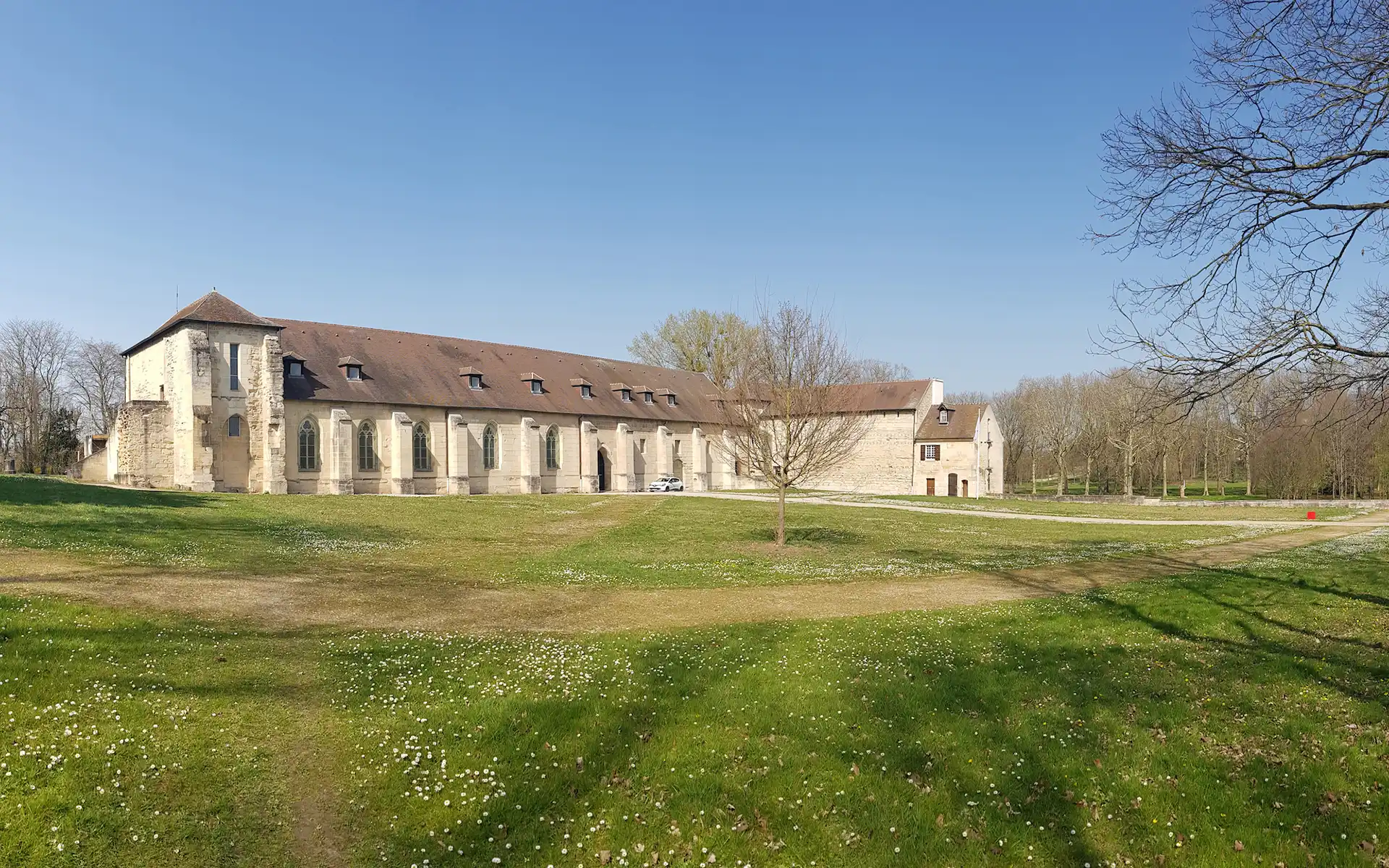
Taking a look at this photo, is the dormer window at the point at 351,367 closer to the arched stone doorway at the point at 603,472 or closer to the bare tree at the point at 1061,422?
the arched stone doorway at the point at 603,472

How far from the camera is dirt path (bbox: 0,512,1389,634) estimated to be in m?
13.7

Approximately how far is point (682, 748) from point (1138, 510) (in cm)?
4875

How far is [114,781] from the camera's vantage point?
7.20 meters

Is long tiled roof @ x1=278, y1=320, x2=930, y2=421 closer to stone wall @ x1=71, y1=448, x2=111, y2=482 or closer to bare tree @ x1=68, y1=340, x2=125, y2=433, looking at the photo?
stone wall @ x1=71, y1=448, x2=111, y2=482

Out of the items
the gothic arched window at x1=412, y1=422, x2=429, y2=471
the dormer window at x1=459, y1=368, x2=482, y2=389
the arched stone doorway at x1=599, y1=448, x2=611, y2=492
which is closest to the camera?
the gothic arched window at x1=412, y1=422, x2=429, y2=471

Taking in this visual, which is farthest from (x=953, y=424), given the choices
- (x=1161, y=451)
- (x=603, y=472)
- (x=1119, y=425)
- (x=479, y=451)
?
(x=479, y=451)

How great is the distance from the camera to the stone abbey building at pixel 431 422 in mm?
43938

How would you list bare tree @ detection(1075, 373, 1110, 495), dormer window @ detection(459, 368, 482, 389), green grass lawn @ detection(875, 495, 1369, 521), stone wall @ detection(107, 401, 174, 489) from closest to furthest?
stone wall @ detection(107, 401, 174, 489), green grass lawn @ detection(875, 495, 1369, 521), dormer window @ detection(459, 368, 482, 389), bare tree @ detection(1075, 373, 1110, 495)

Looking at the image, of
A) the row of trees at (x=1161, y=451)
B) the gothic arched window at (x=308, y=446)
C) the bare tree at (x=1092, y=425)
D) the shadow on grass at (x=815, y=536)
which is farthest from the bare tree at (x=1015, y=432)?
the gothic arched window at (x=308, y=446)

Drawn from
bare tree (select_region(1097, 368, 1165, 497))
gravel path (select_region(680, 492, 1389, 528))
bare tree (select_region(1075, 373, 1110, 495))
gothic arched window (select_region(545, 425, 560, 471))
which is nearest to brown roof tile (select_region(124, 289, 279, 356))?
gothic arched window (select_region(545, 425, 560, 471))

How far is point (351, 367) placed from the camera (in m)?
49.4

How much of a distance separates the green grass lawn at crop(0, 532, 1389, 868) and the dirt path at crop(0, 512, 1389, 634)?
58.9 inches

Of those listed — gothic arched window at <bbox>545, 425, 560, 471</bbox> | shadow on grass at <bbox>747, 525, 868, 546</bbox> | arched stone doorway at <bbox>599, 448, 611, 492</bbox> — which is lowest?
shadow on grass at <bbox>747, 525, 868, 546</bbox>

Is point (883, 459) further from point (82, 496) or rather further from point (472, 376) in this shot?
point (82, 496)
